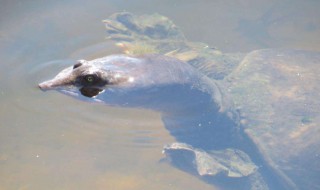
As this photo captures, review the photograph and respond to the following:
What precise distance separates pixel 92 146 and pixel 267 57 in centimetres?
251

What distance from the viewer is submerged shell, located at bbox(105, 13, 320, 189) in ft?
12.7

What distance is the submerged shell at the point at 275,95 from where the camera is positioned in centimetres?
386

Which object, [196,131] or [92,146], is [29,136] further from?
[196,131]

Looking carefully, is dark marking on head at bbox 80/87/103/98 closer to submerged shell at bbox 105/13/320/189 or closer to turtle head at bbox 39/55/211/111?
turtle head at bbox 39/55/211/111

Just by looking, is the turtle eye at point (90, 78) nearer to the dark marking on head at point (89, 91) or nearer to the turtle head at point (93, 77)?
the turtle head at point (93, 77)

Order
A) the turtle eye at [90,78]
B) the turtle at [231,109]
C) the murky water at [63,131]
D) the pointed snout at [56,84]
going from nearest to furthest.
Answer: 1. the turtle eye at [90,78]
2. the pointed snout at [56,84]
3. the turtle at [231,109]
4. the murky water at [63,131]

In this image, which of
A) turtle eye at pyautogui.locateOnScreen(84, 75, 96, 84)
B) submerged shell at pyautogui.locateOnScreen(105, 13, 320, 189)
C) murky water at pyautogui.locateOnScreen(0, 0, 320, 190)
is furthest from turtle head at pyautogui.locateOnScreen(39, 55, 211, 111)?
submerged shell at pyautogui.locateOnScreen(105, 13, 320, 189)

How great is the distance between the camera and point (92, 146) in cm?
398

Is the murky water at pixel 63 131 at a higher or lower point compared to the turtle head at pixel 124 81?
lower

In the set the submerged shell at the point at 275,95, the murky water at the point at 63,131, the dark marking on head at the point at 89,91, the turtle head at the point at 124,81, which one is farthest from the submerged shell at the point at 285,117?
the dark marking on head at the point at 89,91

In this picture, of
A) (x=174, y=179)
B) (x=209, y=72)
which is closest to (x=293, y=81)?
(x=209, y=72)

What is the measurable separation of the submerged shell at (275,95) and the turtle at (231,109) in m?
0.01

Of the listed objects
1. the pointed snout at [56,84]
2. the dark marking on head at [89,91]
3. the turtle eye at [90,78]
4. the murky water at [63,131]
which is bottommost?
the murky water at [63,131]

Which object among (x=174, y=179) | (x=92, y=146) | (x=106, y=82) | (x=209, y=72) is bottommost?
(x=174, y=179)
